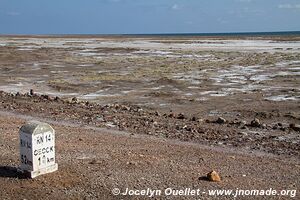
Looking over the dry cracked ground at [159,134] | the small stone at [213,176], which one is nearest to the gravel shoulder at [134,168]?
the dry cracked ground at [159,134]

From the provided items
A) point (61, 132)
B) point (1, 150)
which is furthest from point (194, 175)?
point (61, 132)

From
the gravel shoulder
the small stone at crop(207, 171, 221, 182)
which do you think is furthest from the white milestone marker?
the small stone at crop(207, 171, 221, 182)

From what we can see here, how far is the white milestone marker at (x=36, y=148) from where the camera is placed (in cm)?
713

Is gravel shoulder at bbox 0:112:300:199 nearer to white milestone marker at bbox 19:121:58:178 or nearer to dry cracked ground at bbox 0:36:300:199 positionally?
dry cracked ground at bbox 0:36:300:199

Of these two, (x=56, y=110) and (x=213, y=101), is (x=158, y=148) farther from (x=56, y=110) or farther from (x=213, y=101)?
(x=213, y=101)

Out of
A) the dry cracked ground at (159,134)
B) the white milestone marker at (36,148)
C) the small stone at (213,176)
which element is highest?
the white milestone marker at (36,148)

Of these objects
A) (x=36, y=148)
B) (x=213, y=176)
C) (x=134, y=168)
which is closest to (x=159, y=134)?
(x=134, y=168)

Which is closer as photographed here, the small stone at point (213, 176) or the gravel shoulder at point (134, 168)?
the gravel shoulder at point (134, 168)

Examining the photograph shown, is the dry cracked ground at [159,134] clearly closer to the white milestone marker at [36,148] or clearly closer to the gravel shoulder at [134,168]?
the gravel shoulder at [134,168]

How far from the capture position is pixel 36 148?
7.20 metres

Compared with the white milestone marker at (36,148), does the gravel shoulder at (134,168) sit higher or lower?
lower

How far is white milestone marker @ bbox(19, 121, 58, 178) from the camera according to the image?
713cm

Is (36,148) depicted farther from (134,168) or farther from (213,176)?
(213,176)

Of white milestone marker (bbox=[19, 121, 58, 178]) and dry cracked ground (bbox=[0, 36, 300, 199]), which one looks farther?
dry cracked ground (bbox=[0, 36, 300, 199])
